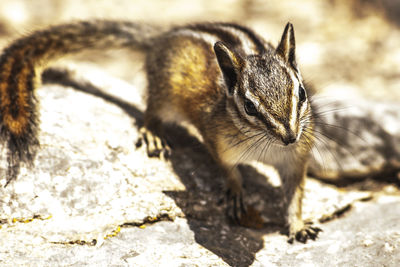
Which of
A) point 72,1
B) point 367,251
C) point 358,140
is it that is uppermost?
point 72,1

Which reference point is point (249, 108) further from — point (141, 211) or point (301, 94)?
point (141, 211)

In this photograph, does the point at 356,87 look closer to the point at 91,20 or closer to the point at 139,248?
the point at 91,20

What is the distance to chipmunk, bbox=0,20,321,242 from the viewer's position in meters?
3.04

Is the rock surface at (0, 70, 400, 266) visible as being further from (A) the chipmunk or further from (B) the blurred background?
(B) the blurred background

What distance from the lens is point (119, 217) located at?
3.21 meters

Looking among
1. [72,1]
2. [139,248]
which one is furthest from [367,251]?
[72,1]

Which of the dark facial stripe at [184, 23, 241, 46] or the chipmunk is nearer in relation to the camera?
the chipmunk

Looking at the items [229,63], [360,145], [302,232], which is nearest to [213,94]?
[229,63]

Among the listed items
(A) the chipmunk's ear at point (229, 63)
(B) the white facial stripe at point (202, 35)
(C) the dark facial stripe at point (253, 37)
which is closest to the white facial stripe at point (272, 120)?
(A) the chipmunk's ear at point (229, 63)

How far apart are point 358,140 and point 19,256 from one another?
342 cm

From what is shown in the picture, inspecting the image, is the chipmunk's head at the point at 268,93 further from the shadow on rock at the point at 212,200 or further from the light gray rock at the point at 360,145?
the light gray rock at the point at 360,145

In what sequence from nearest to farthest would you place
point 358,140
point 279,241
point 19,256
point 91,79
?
1. point 19,256
2. point 279,241
3. point 358,140
4. point 91,79

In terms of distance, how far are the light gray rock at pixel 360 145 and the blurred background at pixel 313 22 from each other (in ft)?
8.32

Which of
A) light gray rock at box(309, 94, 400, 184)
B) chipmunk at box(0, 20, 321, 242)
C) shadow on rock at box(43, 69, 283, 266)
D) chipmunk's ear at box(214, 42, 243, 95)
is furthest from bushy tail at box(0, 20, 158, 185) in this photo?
light gray rock at box(309, 94, 400, 184)
